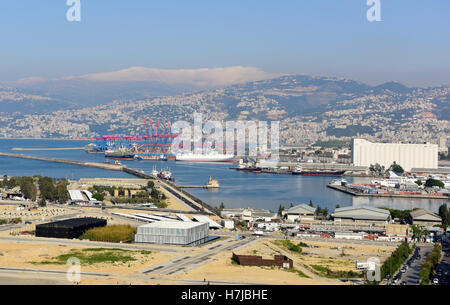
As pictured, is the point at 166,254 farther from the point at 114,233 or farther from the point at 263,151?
the point at 263,151

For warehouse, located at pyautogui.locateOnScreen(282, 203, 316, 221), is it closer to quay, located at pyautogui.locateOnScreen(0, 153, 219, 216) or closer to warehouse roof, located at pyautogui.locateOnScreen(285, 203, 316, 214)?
warehouse roof, located at pyautogui.locateOnScreen(285, 203, 316, 214)

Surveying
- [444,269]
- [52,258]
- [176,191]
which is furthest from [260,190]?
[52,258]

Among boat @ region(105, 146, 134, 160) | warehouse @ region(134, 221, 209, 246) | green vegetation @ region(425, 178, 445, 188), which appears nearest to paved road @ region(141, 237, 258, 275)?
warehouse @ region(134, 221, 209, 246)

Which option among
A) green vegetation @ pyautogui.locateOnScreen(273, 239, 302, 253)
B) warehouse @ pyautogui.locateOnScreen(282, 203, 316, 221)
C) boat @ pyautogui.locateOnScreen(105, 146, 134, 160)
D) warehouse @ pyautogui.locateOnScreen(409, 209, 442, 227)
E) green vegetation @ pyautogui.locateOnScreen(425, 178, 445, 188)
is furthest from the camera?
boat @ pyautogui.locateOnScreen(105, 146, 134, 160)

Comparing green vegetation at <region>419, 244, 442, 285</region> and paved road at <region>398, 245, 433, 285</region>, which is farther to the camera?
paved road at <region>398, 245, 433, 285</region>

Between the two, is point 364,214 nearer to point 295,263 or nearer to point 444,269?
point 444,269

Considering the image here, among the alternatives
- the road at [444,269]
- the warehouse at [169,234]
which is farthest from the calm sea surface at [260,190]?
the road at [444,269]
